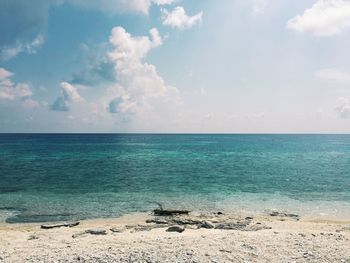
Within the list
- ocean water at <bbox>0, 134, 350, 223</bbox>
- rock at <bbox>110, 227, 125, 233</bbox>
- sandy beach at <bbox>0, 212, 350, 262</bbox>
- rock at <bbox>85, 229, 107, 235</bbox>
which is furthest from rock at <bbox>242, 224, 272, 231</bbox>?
rock at <bbox>85, 229, 107, 235</bbox>

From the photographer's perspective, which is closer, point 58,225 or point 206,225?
point 206,225

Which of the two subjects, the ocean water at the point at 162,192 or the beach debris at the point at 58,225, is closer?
the beach debris at the point at 58,225

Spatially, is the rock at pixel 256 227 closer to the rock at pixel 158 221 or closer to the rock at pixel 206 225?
the rock at pixel 206 225

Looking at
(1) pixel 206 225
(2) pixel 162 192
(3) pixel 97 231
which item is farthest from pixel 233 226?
(2) pixel 162 192

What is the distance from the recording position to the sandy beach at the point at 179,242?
593 inches

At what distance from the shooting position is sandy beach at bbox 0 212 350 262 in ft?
49.4

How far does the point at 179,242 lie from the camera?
17.4 metres

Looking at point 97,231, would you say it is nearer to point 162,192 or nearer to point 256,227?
point 256,227

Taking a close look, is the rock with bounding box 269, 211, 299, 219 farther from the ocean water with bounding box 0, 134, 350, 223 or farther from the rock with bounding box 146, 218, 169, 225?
the rock with bounding box 146, 218, 169, 225

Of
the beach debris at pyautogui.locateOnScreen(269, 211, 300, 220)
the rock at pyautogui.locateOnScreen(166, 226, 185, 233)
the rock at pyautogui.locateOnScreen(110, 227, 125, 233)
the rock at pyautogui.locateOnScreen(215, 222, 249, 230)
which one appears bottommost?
the beach debris at pyautogui.locateOnScreen(269, 211, 300, 220)

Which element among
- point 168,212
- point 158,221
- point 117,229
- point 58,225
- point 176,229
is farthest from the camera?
point 168,212

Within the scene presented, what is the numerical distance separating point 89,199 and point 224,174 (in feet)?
86.2

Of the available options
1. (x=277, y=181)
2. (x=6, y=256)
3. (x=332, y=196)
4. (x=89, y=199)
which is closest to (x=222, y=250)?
(x=6, y=256)

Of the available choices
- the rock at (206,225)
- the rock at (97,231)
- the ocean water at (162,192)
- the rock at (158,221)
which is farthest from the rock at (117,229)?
the ocean water at (162,192)
